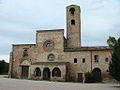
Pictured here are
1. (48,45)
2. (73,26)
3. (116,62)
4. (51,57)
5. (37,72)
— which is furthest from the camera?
(73,26)

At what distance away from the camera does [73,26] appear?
42344mm

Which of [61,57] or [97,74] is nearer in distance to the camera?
[97,74]

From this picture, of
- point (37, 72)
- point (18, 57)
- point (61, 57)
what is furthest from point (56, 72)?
point (18, 57)

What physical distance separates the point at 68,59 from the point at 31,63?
8837mm

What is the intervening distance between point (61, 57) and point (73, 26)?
8472 millimetres

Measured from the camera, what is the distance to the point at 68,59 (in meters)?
37.9

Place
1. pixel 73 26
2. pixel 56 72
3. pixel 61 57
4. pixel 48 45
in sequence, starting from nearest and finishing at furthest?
1. pixel 56 72
2. pixel 61 57
3. pixel 48 45
4. pixel 73 26

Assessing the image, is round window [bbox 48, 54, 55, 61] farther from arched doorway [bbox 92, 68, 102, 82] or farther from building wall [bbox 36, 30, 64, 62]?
arched doorway [bbox 92, 68, 102, 82]

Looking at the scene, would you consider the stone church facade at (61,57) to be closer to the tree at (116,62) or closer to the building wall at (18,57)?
the building wall at (18,57)

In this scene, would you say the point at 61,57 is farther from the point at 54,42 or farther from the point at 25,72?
the point at 25,72

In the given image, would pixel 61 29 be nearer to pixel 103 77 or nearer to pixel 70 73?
pixel 70 73

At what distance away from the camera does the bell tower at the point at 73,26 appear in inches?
1639

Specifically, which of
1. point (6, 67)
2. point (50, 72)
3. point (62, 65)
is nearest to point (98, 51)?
point (62, 65)

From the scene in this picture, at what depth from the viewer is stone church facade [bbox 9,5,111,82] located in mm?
36094
